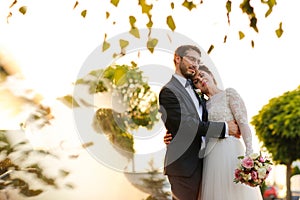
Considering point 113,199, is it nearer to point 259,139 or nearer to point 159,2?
point 159,2

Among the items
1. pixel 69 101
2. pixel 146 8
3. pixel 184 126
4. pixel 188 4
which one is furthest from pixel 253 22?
pixel 69 101

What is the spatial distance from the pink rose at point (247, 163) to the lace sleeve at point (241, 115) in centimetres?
11

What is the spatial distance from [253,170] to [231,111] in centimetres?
38

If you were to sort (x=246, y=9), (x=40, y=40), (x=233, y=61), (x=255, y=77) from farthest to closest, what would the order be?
(x=255, y=77)
(x=40, y=40)
(x=233, y=61)
(x=246, y=9)

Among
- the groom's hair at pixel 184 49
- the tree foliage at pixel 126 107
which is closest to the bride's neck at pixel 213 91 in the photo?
the groom's hair at pixel 184 49

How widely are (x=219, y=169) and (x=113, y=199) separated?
2.62 m

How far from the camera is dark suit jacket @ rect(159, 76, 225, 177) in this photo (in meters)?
2.98

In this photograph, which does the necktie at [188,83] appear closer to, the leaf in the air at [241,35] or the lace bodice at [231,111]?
the lace bodice at [231,111]

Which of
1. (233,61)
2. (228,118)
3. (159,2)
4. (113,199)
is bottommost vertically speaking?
(113,199)

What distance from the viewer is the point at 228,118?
3.10m

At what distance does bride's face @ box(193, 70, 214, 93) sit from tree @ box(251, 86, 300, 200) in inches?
302

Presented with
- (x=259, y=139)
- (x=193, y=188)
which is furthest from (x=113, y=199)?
(x=259, y=139)

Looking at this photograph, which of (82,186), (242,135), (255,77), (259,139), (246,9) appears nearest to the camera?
(246,9)

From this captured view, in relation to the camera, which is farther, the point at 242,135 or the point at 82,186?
the point at 82,186
